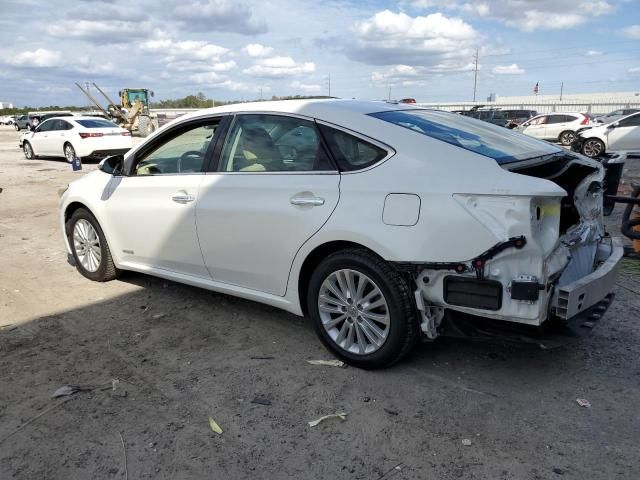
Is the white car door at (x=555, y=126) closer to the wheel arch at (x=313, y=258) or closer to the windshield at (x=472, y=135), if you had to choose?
the windshield at (x=472, y=135)

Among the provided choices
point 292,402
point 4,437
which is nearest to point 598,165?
point 292,402

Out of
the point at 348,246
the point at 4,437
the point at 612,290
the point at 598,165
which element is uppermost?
the point at 598,165

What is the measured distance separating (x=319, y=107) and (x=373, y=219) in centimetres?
99

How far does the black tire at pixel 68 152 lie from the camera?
17922 millimetres

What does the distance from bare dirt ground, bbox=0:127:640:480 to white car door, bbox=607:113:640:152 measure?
49.4 ft

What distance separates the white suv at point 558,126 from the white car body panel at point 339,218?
2119 centimetres

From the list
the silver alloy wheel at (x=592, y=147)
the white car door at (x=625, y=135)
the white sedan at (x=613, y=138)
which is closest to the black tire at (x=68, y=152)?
the white sedan at (x=613, y=138)

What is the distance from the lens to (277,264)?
12.5 feet

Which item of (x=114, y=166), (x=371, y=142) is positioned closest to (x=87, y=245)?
(x=114, y=166)

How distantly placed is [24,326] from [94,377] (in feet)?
4.24

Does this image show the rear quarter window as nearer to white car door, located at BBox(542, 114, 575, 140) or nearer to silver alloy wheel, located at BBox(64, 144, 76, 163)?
silver alloy wheel, located at BBox(64, 144, 76, 163)

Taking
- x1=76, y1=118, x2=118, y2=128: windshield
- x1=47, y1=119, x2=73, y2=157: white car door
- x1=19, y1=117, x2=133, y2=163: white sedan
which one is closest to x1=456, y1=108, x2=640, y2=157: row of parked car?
x1=19, y1=117, x2=133, y2=163: white sedan

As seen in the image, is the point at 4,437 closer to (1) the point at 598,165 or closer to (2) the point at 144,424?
(2) the point at 144,424

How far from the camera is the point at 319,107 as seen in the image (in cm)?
377
